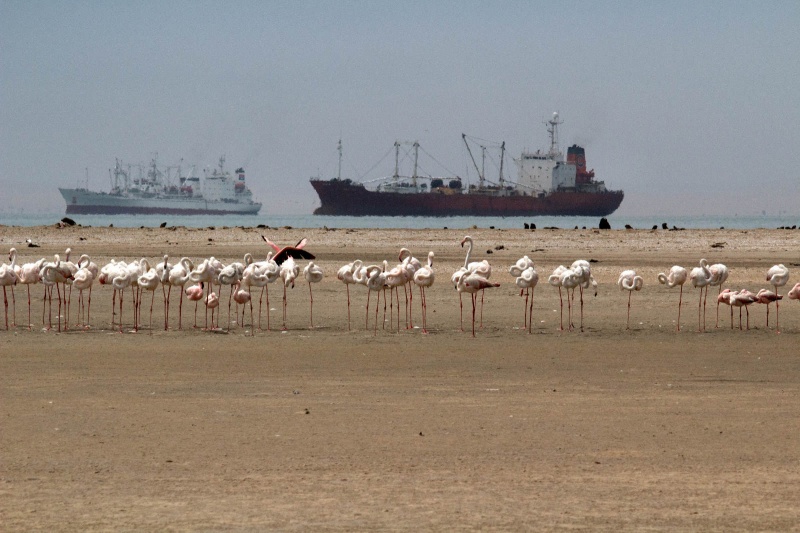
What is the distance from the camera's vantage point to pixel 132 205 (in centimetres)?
16712

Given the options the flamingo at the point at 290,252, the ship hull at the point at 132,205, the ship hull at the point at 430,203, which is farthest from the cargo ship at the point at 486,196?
the flamingo at the point at 290,252

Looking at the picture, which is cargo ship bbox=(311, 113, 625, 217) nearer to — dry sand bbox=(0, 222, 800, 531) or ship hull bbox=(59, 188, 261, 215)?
ship hull bbox=(59, 188, 261, 215)

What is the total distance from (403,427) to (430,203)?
372 ft

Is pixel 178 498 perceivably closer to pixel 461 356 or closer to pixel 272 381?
pixel 272 381

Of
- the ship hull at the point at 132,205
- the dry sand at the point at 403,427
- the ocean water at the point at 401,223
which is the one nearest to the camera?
the dry sand at the point at 403,427

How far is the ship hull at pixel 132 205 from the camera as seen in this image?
16700cm

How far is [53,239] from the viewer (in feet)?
107

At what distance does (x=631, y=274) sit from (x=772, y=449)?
22.5ft

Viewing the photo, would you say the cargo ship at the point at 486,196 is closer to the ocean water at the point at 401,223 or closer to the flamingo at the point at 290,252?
the ocean water at the point at 401,223

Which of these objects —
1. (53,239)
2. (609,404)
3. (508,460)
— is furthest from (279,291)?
Answer: (53,239)

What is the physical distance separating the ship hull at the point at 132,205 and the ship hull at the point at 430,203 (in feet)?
162

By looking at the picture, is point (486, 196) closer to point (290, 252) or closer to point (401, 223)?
point (401, 223)

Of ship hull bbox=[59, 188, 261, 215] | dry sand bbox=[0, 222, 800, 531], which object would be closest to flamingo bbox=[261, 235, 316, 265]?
dry sand bbox=[0, 222, 800, 531]

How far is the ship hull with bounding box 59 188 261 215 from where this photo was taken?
167000 mm
